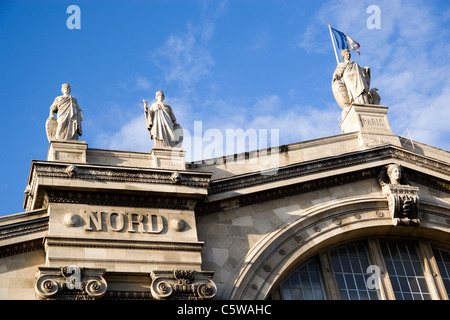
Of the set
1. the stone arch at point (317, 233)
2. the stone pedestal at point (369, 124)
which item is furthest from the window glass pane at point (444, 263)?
the stone pedestal at point (369, 124)

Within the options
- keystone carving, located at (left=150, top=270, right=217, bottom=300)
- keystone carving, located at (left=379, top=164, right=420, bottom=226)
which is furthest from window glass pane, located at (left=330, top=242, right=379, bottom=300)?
keystone carving, located at (left=150, top=270, right=217, bottom=300)

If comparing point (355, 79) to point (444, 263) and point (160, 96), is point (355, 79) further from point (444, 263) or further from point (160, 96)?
point (160, 96)

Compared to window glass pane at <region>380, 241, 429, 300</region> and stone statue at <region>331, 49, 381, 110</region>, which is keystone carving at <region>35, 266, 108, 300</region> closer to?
window glass pane at <region>380, 241, 429, 300</region>

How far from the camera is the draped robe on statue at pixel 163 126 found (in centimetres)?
2614

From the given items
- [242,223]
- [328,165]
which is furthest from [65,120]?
[328,165]

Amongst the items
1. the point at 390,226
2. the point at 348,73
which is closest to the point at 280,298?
the point at 390,226

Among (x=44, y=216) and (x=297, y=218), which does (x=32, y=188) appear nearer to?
(x=44, y=216)

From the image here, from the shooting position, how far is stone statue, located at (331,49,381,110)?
98.9 ft

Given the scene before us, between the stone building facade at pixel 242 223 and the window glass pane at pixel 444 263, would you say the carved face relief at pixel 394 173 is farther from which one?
the window glass pane at pixel 444 263

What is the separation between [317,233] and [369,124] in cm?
492

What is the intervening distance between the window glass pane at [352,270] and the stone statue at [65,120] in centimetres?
863

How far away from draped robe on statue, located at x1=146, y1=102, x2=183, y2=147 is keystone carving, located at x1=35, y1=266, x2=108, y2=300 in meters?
5.05

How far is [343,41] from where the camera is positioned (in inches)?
1299
